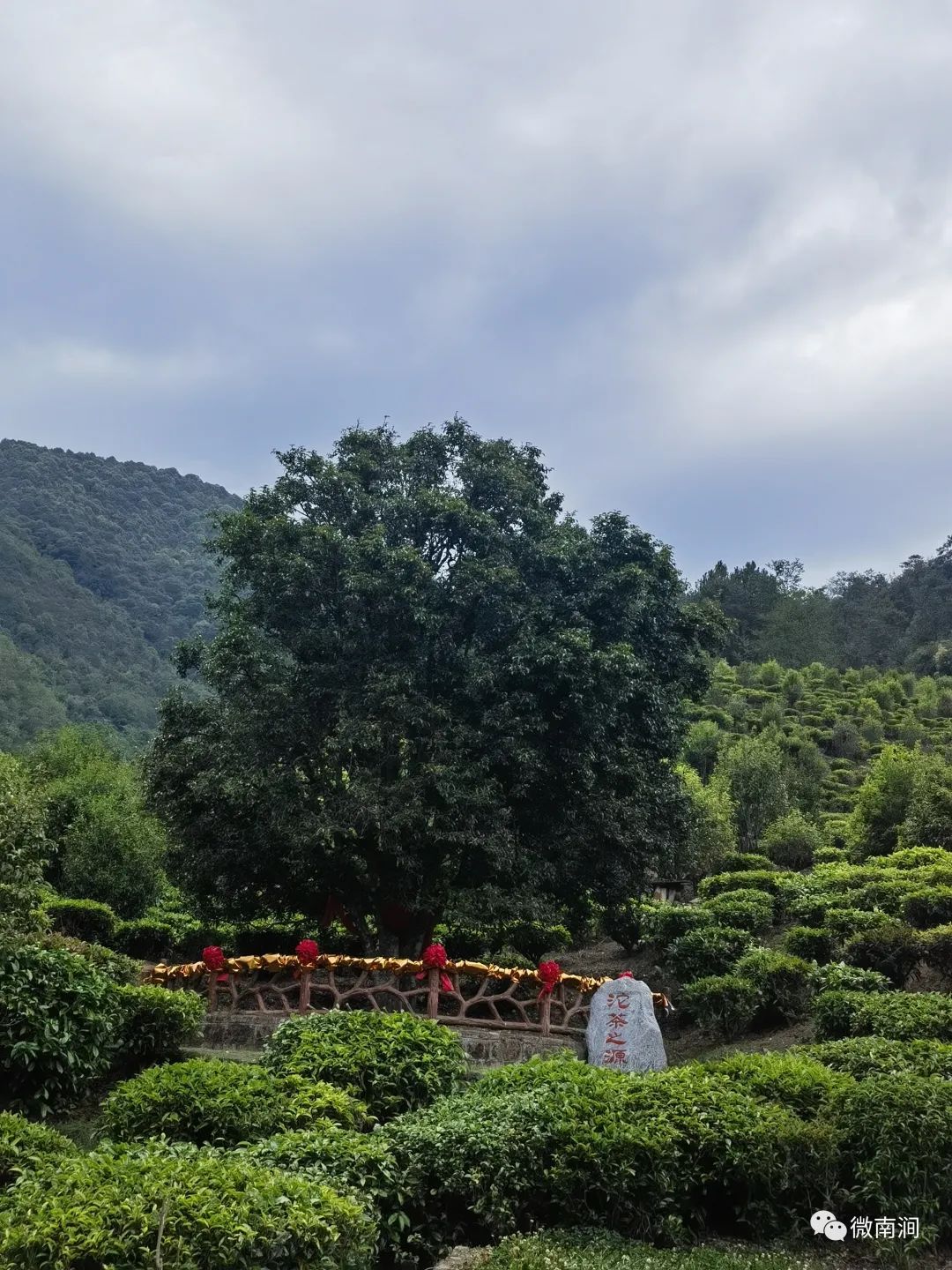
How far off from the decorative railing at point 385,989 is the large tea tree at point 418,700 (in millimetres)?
1636

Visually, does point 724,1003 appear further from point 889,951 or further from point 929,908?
point 929,908

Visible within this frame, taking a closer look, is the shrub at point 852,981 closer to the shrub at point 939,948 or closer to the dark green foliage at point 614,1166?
the shrub at point 939,948

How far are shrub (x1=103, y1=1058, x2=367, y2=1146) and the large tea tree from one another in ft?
20.0

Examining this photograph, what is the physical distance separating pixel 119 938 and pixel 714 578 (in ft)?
168

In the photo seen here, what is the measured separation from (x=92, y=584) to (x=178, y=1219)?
6950 centimetres

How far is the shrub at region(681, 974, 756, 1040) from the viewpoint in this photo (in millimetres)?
13617

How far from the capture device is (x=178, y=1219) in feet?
15.4

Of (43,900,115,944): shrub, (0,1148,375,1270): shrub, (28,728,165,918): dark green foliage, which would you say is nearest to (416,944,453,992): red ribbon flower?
(0,1148,375,1270): shrub

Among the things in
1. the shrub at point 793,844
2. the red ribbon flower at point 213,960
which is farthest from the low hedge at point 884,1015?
the shrub at point 793,844

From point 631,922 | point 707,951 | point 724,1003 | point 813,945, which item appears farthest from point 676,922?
point 724,1003

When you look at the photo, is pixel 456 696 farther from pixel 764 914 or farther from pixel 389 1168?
pixel 389 1168

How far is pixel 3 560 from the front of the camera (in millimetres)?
62500

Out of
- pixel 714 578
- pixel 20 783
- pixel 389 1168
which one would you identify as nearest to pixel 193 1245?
pixel 389 1168

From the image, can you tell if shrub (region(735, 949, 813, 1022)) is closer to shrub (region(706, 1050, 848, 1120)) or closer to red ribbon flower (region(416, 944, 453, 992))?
red ribbon flower (region(416, 944, 453, 992))
